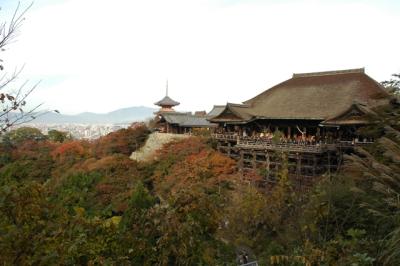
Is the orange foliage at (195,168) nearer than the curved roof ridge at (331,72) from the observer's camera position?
Yes

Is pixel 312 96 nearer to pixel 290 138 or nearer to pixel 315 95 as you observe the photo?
pixel 315 95

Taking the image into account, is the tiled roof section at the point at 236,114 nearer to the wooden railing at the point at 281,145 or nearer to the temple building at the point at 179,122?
the wooden railing at the point at 281,145

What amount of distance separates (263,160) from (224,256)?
15241mm

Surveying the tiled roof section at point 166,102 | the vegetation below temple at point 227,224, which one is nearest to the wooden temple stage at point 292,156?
the vegetation below temple at point 227,224

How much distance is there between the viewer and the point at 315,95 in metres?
21.8

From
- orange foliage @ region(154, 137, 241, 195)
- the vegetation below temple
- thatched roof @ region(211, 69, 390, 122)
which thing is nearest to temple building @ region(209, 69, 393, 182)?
thatched roof @ region(211, 69, 390, 122)

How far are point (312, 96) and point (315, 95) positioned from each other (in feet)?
0.55

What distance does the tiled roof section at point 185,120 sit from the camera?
107 feet

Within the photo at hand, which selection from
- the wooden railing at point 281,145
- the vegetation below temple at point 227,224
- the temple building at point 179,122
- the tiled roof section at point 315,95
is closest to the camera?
the vegetation below temple at point 227,224

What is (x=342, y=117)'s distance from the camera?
1752cm

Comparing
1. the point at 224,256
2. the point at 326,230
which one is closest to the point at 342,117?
the point at 326,230

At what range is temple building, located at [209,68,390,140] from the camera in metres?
18.6

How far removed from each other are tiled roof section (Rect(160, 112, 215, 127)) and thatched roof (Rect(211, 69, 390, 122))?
323 inches

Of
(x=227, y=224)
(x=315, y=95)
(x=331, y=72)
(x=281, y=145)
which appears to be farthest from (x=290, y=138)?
(x=227, y=224)
